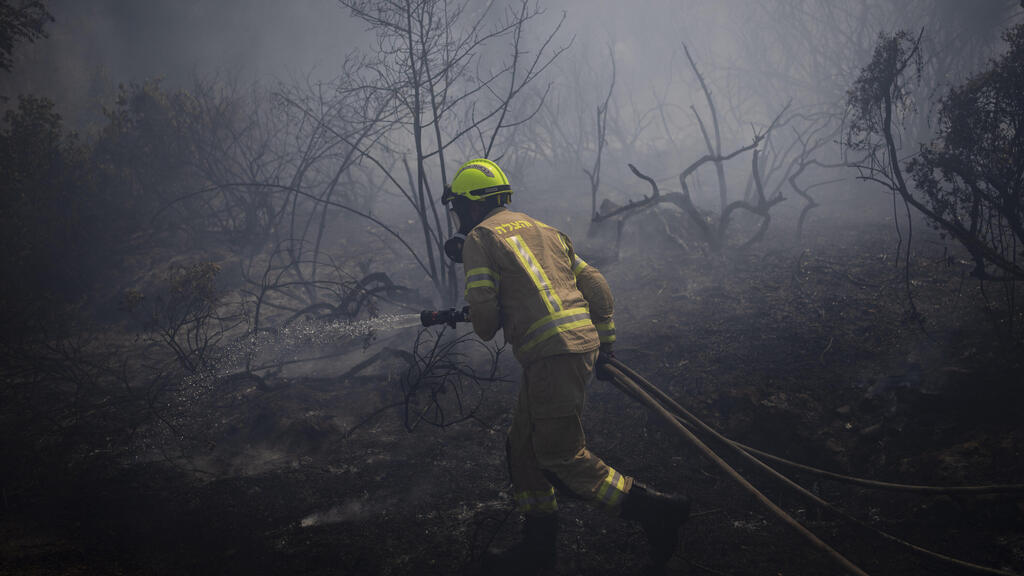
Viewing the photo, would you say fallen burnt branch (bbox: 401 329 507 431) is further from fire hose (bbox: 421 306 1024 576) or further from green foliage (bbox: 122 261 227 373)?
green foliage (bbox: 122 261 227 373)

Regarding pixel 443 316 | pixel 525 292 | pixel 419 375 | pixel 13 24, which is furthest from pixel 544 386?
pixel 13 24

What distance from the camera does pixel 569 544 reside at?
2.68 meters

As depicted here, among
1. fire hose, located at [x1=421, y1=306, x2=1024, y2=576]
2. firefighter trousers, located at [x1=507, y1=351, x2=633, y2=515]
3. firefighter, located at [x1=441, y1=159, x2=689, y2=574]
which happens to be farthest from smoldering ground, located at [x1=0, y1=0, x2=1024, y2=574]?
firefighter trousers, located at [x1=507, y1=351, x2=633, y2=515]

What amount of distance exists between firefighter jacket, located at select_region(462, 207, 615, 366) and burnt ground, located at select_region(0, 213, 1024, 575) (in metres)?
1.22

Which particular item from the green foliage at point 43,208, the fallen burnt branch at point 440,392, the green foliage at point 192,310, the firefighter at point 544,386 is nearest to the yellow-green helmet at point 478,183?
the firefighter at point 544,386

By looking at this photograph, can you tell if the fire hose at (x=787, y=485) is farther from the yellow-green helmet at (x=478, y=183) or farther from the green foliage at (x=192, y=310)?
the green foliage at (x=192, y=310)

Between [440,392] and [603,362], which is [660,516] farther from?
[440,392]

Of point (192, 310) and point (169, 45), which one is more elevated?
point (169, 45)

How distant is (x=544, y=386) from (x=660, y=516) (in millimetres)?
916

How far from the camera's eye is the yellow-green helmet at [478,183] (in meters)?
2.96

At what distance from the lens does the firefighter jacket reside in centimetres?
247

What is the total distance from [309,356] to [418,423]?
261cm

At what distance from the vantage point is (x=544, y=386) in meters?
2.45

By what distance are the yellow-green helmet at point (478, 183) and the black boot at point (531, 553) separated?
193 cm
